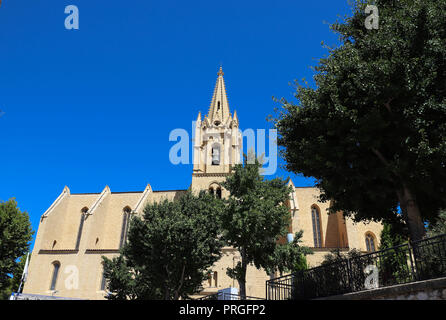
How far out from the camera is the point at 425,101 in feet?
32.4

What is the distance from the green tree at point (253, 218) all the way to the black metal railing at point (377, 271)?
571 centimetres

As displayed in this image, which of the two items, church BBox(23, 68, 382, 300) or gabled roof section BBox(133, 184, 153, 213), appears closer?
church BBox(23, 68, 382, 300)

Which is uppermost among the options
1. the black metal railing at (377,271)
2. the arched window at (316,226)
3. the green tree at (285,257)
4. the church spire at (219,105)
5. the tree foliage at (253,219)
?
the church spire at (219,105)

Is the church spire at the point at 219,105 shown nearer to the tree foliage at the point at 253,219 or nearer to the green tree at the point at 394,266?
the tree foliage at the point at 253,219

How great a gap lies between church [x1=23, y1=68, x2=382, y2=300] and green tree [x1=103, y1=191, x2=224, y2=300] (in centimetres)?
819

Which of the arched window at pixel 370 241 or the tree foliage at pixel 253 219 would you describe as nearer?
the tree foliage at pixel 253 219

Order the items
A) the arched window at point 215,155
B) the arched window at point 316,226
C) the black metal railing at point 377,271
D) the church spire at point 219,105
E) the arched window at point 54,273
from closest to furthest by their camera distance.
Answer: the black metal railing at point 377,271 < the arched window at point 316,226 < the arched window at point 54,273 < the arched window at point 215,155 < the church spire at point 219,105

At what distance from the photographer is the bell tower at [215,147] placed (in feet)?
119

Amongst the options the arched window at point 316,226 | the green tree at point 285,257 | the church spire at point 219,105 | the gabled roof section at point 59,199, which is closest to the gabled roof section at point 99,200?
the gabled roof section at point 59,199

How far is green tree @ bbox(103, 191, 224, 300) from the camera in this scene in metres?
20.3

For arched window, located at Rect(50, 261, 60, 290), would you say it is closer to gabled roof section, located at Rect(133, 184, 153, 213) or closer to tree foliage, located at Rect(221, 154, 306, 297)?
gabled roof section, located at Rect(133, 184, 153, 213)

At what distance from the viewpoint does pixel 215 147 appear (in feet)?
131

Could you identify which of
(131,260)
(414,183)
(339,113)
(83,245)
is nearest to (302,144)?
(339,113)

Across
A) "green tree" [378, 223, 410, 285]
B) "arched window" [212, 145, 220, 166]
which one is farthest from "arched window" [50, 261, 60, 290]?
"green tree" [378, 223, 410, 285]
